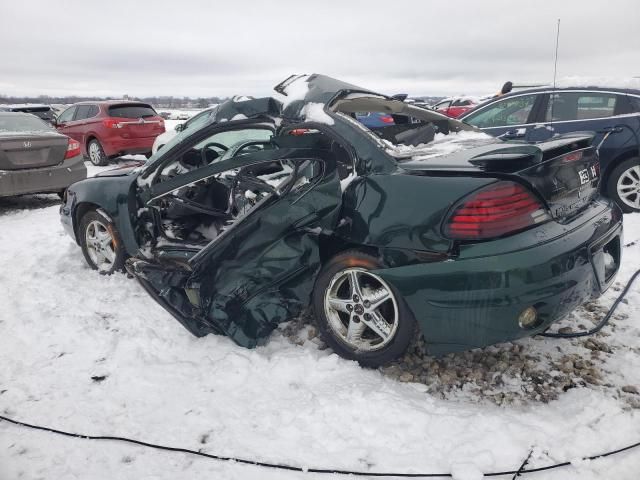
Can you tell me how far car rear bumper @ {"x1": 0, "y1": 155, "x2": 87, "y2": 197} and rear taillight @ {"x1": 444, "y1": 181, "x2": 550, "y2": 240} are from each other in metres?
6.63

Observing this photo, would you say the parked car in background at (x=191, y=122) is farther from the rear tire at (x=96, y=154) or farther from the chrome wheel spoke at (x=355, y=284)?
the rear tire at (x=96, y=154)

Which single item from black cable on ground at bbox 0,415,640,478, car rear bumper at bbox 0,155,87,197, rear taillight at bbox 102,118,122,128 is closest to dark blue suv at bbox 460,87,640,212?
black cable on ground at bbox 0,415,640,478

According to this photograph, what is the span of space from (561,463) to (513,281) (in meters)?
0.80

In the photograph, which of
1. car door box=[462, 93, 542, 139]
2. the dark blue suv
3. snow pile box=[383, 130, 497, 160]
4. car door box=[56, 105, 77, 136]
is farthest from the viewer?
car door box=[56, 105, 77, 136]

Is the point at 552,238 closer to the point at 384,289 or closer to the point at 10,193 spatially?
the point at 384,289

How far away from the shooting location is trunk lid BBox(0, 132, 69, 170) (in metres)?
6.63

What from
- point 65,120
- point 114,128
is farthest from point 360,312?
point 65,120

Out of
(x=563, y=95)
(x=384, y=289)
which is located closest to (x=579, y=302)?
(x=384, y=289)

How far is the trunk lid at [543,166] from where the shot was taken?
2.37 metres

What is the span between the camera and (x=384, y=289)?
2686 millimetres

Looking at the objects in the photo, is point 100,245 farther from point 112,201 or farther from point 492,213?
point 492,213

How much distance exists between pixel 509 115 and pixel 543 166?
4551mm

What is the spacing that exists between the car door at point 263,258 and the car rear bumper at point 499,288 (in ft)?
1.94

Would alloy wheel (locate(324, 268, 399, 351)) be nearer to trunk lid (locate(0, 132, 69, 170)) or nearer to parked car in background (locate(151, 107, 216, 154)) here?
parked car in background (locate(151, 107, 216, 154))
